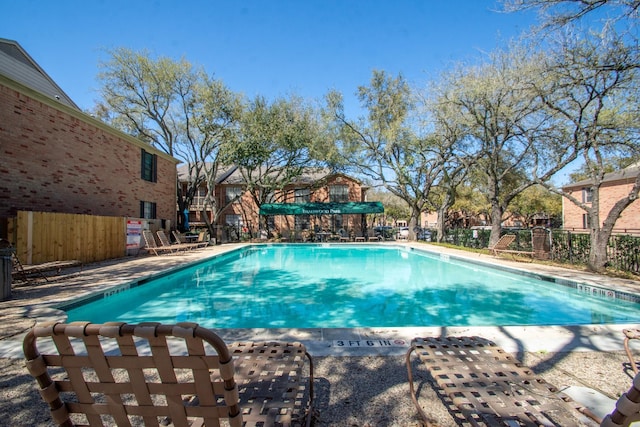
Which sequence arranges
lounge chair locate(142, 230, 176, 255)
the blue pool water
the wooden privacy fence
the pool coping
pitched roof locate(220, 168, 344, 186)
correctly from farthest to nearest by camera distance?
pitched roof locate(220, 168, 344, 186)
lounge chair locate(142, 230, 176, 255)
the wooden privacy fence
the blue pool water
the pool coping

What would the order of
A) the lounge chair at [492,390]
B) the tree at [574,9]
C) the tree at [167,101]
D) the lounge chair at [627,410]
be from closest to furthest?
1. the lounge chair at [627,410]
2. the lounge chair at [492,390]
3. the tree at [574,9]
4. the tree at [167,101]

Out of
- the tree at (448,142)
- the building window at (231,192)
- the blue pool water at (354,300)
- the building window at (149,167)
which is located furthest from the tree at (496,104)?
the building window at (231,192)

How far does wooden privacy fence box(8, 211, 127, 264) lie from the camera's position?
26.8 feet

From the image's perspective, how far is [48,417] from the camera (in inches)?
83.5

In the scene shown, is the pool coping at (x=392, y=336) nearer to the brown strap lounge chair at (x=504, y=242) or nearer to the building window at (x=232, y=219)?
the brown strap lounge chair at (x=504, y=242)

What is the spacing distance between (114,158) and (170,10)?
23.0 feet

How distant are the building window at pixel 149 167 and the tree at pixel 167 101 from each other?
401cm

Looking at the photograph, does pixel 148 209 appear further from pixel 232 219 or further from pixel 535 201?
pixel 535 201

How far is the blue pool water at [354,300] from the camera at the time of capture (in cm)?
553

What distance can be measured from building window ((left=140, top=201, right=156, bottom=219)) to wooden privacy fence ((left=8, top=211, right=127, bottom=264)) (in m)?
3.20

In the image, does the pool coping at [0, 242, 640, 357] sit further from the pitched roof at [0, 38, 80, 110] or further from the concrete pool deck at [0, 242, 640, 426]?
the pitched roof at [0, 38, 80, 110]

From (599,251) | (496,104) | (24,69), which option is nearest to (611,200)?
(496,104)

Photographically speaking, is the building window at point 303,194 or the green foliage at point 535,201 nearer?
the building window at point 303,194

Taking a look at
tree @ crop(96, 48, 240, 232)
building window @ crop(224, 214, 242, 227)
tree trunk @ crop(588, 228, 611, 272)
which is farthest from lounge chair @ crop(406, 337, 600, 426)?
building window @ crop(224, 214, 242, 227)
